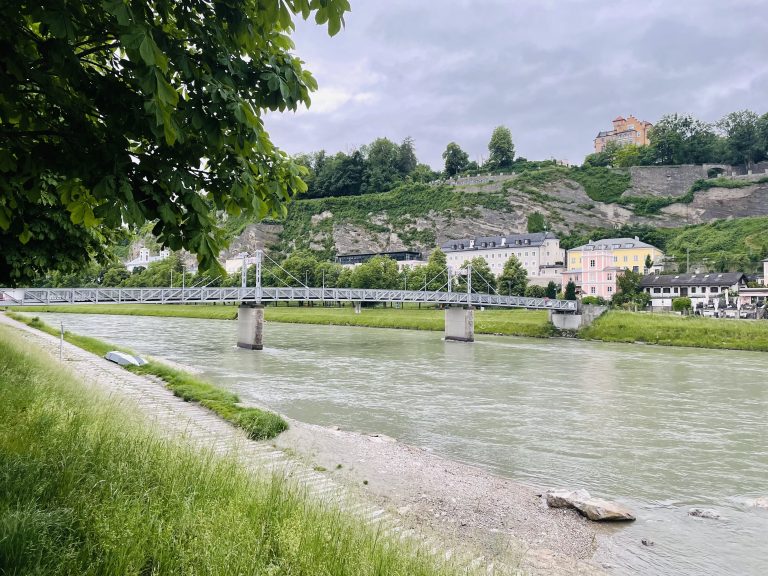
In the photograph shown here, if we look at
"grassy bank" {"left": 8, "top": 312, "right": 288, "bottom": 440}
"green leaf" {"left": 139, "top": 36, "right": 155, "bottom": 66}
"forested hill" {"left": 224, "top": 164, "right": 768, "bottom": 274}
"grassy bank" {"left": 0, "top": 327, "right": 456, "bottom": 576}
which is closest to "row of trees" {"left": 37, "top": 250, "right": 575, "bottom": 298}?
"forested hill" {"left": 224, "top": 164, "right": 768, "bottom": 274}

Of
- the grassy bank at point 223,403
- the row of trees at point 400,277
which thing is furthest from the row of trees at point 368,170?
the grassy bank at point 223,403

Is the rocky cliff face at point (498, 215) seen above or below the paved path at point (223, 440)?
above

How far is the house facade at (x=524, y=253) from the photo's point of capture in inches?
3654

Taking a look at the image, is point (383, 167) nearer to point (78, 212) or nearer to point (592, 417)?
point (592, 417)

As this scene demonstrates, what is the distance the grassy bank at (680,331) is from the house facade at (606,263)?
21202 millimetres

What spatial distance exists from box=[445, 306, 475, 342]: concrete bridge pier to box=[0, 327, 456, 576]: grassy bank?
42.5 metres

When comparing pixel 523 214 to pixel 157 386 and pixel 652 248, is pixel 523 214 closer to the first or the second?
pixel 652 248

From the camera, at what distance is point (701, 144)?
11944 cm

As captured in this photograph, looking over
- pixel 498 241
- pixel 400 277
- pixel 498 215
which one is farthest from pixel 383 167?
pixel 400 277

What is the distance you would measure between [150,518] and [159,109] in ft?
8.41

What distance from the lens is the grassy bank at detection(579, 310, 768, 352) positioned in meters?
40.4

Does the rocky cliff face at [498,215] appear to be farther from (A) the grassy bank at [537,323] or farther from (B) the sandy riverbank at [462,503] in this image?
(B) the sandy riverbank at [462,503]

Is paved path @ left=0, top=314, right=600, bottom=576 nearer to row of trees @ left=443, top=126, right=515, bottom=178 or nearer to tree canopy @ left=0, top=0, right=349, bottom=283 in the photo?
tree canopy @ left=0, top=0, right=349, bottom=283

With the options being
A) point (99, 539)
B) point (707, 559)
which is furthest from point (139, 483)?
point (707, 559)
